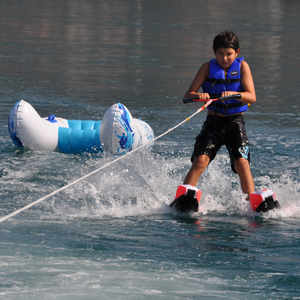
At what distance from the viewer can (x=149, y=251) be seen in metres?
4.02

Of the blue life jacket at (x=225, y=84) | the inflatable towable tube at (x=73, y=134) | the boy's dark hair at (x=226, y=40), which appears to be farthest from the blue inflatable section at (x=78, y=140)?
the boy's dark hair at (x=226, y=40)

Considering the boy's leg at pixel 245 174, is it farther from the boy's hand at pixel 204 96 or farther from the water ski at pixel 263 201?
the boy's hand at pixel 204 96

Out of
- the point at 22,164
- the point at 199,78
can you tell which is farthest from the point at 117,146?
the point at 199,78

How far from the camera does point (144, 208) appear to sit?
16.7ft

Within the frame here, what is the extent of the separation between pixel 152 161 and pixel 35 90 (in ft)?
17.8

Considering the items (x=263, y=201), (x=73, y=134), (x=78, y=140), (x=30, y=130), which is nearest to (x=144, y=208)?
(x=263, y=201)

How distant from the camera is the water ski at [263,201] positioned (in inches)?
189

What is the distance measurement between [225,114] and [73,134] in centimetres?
291

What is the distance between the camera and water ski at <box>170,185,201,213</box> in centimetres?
481

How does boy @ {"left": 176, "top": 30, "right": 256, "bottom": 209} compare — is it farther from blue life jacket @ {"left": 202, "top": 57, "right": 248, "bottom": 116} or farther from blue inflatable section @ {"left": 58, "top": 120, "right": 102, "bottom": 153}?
blue inflatable section @ {"left": 58, "top": 120, "right": 102, "bottom": 153}

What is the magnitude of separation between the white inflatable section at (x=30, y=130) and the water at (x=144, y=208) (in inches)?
5.4

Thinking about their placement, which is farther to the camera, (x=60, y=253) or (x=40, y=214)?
(x=40, y=214)

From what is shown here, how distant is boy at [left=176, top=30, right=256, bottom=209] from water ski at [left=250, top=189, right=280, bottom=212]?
111mm

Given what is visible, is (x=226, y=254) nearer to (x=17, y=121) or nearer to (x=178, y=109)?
(x=17, y=121)
